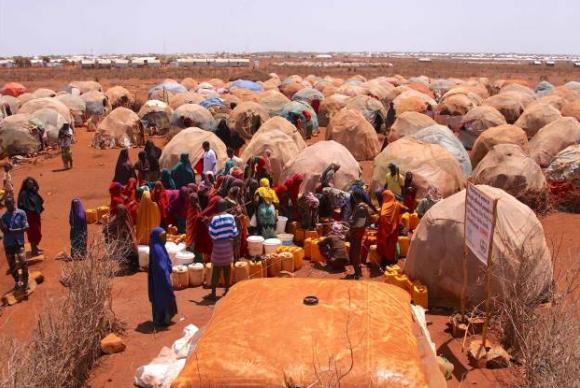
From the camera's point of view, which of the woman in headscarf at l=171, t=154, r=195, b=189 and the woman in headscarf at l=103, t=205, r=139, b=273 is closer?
the woman in headscarf at l=103, t=205, r=139, b=273

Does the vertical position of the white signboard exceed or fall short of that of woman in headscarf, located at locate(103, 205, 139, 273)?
it exceeds it

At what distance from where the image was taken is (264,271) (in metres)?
8.23

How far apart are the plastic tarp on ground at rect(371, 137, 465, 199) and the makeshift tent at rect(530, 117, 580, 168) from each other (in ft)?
10.9

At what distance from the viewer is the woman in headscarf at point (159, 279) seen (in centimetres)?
→ 662

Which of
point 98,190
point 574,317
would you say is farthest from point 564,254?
point 98,190

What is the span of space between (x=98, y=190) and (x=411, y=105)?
13.4 metres

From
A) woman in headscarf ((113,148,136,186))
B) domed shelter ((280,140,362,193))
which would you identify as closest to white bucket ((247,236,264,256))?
domed shelter ((280,140,362,193))

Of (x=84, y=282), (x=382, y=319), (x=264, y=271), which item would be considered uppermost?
(x=382, y=319)

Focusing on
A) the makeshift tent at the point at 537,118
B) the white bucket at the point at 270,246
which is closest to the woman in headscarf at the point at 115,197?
the white bucket at the point at 270,246

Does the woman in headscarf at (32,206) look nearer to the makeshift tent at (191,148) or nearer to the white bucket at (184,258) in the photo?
the white bucket at (184,258)

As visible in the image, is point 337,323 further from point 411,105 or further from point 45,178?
point 411,105

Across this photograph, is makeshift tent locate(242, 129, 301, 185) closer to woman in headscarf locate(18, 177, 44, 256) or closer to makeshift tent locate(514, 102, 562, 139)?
woman in headscarf locate(18, 177, 44, 256)

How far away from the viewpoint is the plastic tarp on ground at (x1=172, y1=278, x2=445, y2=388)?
10.9ft

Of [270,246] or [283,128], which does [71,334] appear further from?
[283,128]
